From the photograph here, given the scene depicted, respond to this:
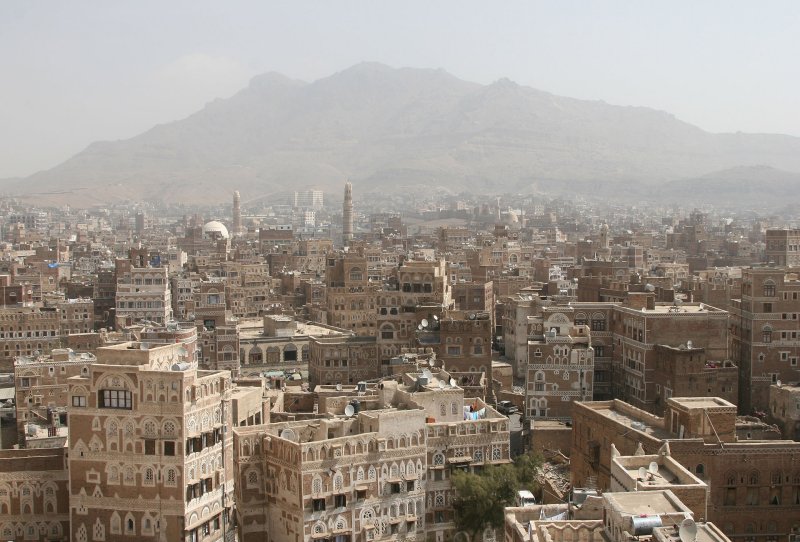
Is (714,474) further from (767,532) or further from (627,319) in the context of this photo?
(627,319)

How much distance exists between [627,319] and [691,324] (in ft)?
12.0

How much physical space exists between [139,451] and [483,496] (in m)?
12.3

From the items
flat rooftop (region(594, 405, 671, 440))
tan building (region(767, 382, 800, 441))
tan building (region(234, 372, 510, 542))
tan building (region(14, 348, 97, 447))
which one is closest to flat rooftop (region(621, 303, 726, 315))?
tan building (region(767, 382, 800, 441))

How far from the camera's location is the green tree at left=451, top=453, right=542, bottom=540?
39.9 metres

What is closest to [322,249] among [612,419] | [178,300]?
[178,300]

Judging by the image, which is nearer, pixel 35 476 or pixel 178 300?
pixel 35 476

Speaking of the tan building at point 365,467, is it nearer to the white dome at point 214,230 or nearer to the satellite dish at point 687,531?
the satellite dish at point 687,531

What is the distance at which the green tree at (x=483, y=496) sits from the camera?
3988 centimetres

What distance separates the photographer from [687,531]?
24.3m

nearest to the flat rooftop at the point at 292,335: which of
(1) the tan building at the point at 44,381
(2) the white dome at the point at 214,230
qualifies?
(1) the tan building at the point at 44,381

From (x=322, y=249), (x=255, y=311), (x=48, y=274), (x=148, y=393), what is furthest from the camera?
(x=322, y=249)

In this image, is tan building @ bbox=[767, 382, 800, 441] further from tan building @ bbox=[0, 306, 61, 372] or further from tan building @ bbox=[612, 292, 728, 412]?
tan building @ bbox=[0, 306, 61, 372]

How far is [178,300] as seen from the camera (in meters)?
90.9

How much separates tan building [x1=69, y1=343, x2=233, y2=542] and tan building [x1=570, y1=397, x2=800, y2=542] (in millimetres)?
15201
